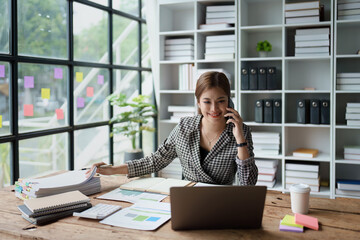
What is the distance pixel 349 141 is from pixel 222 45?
170 cm

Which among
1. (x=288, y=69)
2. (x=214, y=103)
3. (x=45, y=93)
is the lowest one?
(x=214, y=103)

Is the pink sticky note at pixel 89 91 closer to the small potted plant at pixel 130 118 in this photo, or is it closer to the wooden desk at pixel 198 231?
the small potted plant at pixel 130 118

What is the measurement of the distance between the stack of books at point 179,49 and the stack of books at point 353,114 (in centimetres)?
174

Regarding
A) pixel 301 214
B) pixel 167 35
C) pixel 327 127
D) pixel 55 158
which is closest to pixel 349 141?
pixel 327 127

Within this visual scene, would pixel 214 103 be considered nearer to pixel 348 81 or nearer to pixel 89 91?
pixel 89 91

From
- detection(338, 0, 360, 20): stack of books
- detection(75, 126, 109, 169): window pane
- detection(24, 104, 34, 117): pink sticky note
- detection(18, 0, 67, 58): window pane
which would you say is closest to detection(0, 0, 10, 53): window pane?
detection(18, 0, 67, 58): window pane

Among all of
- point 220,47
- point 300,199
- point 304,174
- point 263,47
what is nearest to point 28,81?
point 220,47

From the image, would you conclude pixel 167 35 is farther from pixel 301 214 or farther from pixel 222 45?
pixel 301 214

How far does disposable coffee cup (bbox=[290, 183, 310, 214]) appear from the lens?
154cm

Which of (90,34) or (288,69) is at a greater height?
(90,34)

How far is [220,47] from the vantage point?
13.1ft

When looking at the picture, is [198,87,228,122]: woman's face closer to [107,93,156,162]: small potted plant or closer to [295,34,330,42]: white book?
[107,93,156,162]: small potted plant

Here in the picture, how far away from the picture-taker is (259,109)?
3.85m

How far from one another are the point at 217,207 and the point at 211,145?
86 centimetres
